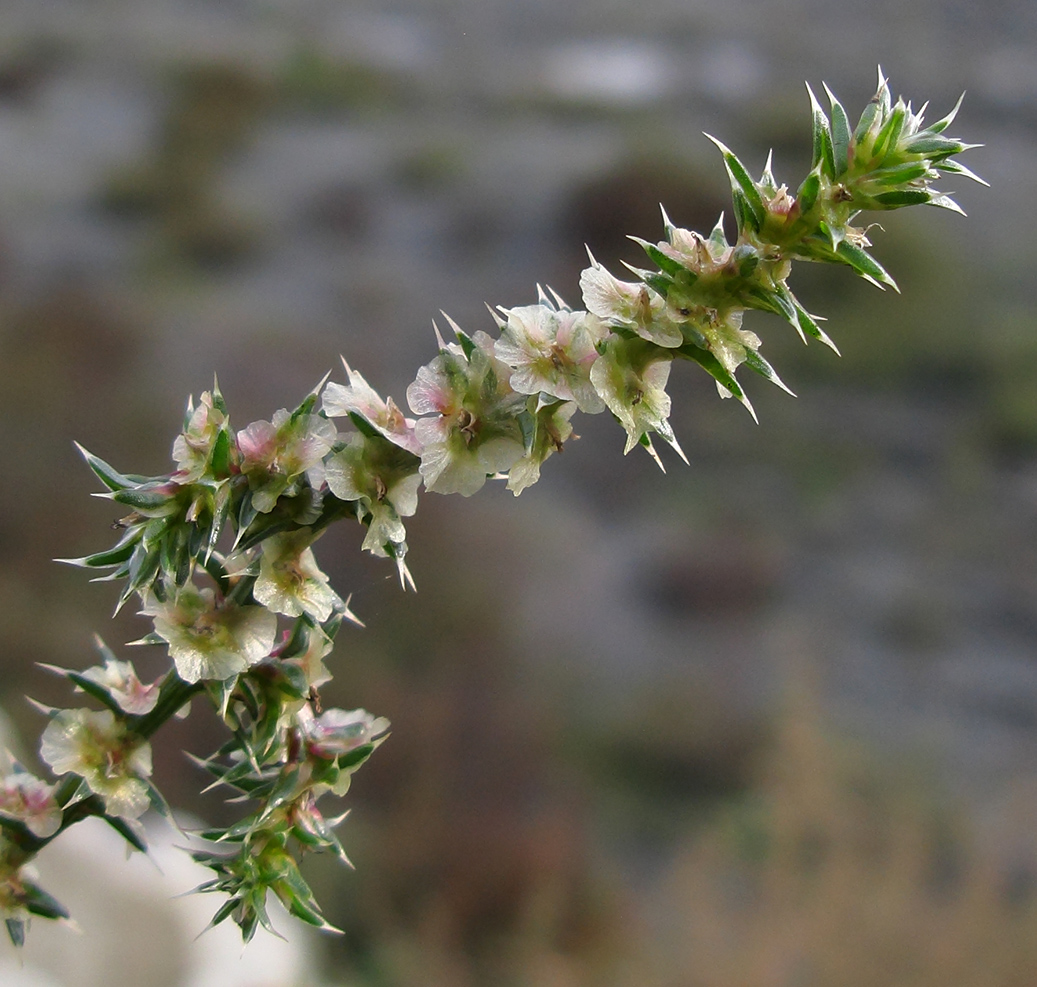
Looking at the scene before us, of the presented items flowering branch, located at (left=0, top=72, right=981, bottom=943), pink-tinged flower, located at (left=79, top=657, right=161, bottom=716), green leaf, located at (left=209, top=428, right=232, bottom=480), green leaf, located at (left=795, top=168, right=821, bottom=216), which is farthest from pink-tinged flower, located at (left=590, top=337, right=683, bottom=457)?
pink-tinged flower, located at (left=79, top=657, right=161, bottom=716)

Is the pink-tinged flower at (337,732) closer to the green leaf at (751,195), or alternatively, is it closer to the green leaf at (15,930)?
the green leaf at (15,930)

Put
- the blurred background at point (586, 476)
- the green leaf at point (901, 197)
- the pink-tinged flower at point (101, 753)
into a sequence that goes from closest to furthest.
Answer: the green leaf at point (901, 197), the pink-tinged flower at point (101, 753), the blurred background at point (586, 476)

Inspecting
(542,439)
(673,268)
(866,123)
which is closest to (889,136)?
Result: (866,123)

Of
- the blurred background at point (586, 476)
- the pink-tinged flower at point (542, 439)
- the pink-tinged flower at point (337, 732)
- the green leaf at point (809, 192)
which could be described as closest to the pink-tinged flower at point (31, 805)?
the pink-tinged flower at point (337, 732)

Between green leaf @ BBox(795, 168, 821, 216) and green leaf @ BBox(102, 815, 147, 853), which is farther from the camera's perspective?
green leaf @ BBox(102, 815, 147, 853)

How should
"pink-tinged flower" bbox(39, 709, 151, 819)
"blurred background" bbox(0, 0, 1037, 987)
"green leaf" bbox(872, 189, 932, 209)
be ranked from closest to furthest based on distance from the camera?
"green leaf" bbox(872, 189, 932, 209) → "pink-tinged flower" bbox(39, 709, 151, 819) → "blurred background" bbox(0, 0, 1037, 987)

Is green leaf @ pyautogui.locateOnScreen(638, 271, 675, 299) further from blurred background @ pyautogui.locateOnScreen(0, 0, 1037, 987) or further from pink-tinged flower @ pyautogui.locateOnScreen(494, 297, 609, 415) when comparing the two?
blurred background @ pyautogui.locateOnScreen(0, 0, 1037, 987)
